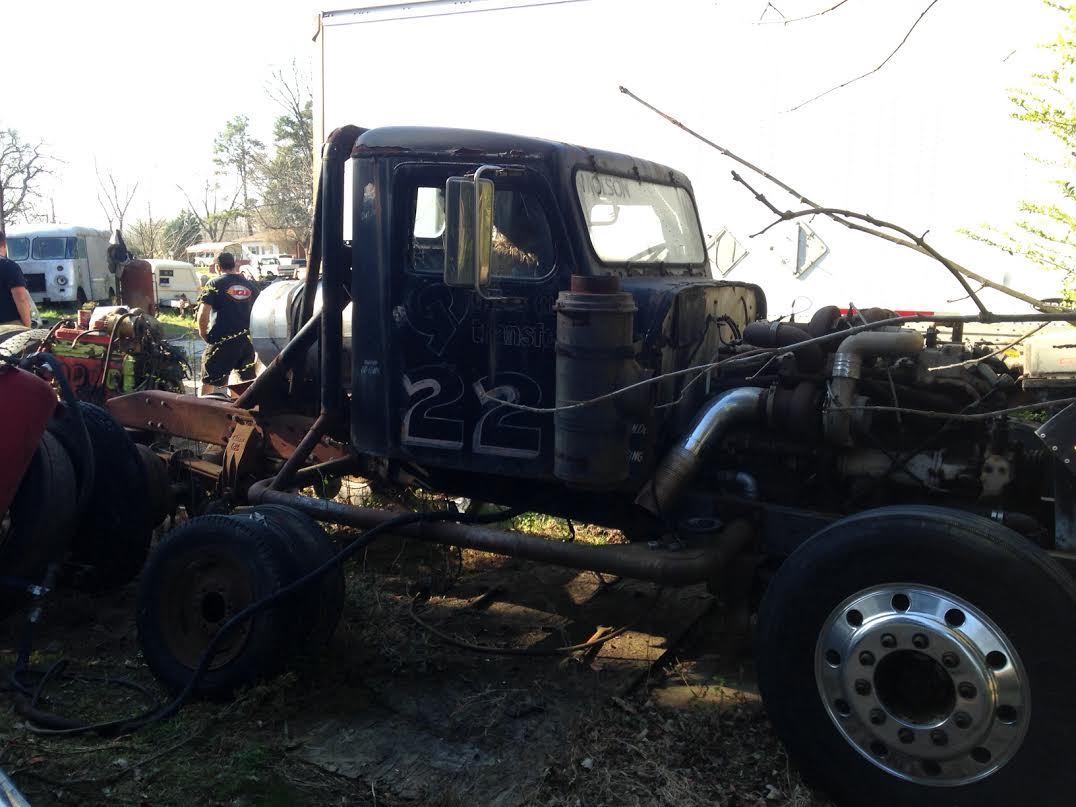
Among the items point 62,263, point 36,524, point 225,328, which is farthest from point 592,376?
point 62,263

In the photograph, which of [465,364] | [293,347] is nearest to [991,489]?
[465,364]

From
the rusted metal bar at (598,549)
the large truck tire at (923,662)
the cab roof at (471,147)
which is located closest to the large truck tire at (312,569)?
the rusted metal bar at (598,549)

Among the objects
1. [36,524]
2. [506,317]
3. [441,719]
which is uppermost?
[506,317]

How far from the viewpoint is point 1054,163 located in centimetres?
660

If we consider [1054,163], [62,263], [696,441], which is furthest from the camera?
[62,263]

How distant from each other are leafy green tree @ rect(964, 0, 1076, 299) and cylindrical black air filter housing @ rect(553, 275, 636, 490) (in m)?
3.77

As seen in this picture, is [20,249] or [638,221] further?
[20,249]

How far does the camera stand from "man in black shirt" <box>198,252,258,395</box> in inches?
330

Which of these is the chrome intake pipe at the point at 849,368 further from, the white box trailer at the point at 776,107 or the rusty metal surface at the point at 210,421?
the white box trailer at the point at 776,107

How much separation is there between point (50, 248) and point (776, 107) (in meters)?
23.4

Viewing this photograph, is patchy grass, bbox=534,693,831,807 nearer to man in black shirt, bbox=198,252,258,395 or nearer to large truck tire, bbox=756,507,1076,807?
large truck tire, bbox=756,507,1076,807

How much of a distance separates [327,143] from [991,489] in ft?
10.3

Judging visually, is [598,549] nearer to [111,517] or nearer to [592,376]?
[592,376]

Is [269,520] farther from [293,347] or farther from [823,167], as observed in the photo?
[823,167]
